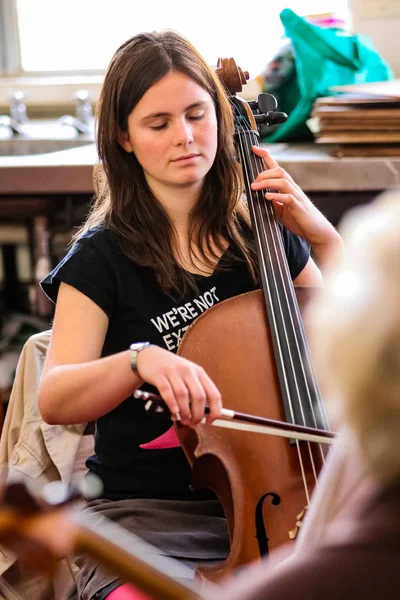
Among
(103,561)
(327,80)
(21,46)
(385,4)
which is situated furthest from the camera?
(21,46)

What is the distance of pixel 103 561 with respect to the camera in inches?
19.9

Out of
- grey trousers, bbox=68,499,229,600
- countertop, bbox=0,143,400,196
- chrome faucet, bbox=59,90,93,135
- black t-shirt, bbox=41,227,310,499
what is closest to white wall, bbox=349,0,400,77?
countertop, bbox=0,143,400,196

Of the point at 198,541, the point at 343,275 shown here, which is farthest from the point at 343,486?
the point at 198,541

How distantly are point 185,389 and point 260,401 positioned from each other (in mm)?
216

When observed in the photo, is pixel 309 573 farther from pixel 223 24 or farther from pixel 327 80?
pixel 223 24

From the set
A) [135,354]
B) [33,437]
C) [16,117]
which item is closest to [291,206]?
[135,354]

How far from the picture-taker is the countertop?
1.91 m

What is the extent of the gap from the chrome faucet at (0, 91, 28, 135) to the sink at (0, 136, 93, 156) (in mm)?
36

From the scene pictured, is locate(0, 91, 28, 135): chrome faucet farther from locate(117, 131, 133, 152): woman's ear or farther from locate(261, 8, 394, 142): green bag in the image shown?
locate(117, 131, 133, 152): woman's ear

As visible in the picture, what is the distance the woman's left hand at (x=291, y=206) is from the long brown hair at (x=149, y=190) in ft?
0.19

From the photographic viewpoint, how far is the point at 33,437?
4.81 feet

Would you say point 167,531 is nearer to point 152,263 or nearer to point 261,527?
point 261,527

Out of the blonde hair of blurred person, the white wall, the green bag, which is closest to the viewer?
the blonde hair of blurred person

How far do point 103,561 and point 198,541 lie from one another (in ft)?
2.28
